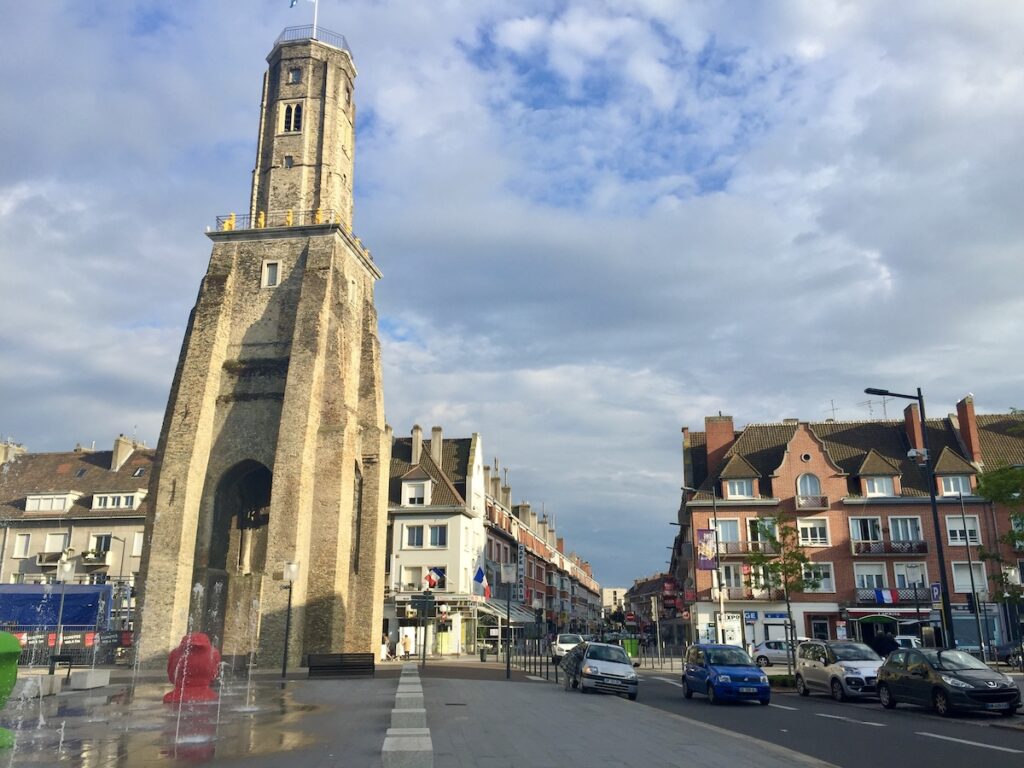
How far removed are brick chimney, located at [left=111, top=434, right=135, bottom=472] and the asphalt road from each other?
49.6 meters

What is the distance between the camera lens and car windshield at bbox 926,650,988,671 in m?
18.1

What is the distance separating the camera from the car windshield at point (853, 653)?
22.9 meters

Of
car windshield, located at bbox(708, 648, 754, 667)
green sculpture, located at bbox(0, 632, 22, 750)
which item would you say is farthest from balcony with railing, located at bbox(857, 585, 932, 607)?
green sculpture, located at bbox(0, 632, 22, 750)

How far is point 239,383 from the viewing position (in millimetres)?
39656

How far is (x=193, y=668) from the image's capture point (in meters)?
19.6

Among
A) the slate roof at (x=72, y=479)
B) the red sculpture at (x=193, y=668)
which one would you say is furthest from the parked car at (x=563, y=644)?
the slate roof at (x=72, y=479)

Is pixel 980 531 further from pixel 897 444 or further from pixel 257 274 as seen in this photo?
pixel 257 274

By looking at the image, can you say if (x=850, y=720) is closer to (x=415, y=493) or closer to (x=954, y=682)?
(x=954, y=682)

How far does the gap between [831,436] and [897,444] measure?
413 cm

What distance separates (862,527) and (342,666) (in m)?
35.7

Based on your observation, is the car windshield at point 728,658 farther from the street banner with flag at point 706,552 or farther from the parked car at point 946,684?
the street banner with flag at point 706,552

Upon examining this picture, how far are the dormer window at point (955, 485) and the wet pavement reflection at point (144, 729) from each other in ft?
145

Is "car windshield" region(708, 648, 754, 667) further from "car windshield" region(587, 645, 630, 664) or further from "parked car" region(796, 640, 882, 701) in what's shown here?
"car windshield" region(587, 645, 630, 664)

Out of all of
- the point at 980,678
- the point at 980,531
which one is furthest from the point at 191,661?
the point at 980,531
